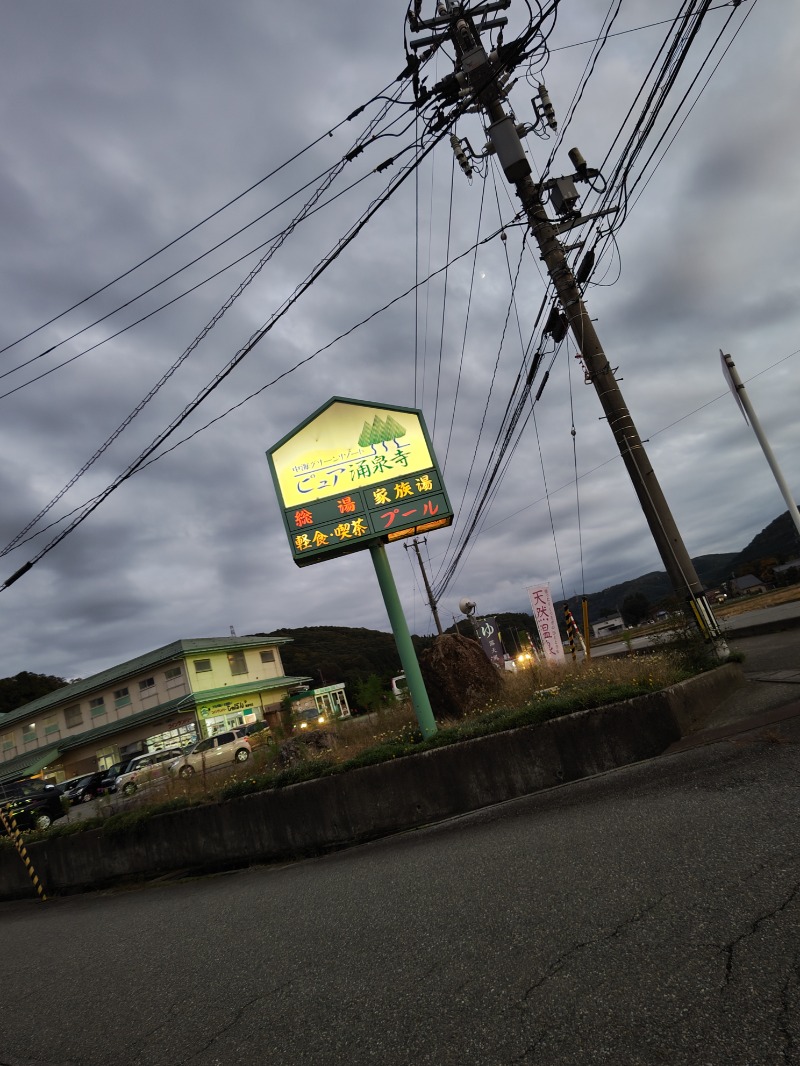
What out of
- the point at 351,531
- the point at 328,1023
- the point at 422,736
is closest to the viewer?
the point at 328,1023

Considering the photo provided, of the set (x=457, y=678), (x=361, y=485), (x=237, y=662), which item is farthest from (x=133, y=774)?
(x=361, y=485)

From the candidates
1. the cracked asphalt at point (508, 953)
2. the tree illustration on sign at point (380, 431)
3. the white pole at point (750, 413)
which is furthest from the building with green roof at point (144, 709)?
the white pole at point (750, 413)

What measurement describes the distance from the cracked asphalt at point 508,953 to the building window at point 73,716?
35.2m

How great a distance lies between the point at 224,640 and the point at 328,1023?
37.4 meters

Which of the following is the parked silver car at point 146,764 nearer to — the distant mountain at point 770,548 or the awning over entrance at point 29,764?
the awning over entrance at point 29,764

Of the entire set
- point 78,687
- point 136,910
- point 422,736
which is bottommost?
point 136,910

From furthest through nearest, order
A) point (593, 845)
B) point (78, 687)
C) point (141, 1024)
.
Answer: point (78, 687) → point (593, 845) → point (141, 1024)

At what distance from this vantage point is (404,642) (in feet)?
32.2

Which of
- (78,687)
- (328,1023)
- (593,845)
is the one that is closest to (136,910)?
(328,1023)

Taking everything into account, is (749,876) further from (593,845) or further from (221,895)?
(221,895)

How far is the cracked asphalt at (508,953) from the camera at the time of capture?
2416mm

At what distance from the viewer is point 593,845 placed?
4.47 m

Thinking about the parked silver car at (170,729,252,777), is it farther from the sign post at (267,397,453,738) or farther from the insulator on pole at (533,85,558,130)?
the insulator on pole at (533,85,558,130)

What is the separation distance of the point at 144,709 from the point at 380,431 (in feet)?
102
